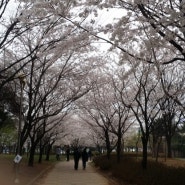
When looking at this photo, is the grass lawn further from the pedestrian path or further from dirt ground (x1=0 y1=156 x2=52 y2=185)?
the pedestrian path

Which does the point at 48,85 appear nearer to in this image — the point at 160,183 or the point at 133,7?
the point at 160,183

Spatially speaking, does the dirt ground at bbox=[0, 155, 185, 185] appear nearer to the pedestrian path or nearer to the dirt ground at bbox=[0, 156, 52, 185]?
the dirt ground at bbox=[0, 156, 52, 185]

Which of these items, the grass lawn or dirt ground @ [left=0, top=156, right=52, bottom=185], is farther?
the grass lawn

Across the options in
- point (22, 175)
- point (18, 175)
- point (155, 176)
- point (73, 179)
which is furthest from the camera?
point (73, 179)

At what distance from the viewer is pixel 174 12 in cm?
818

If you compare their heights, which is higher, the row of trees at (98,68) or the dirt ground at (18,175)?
the row of trees at (98,68)

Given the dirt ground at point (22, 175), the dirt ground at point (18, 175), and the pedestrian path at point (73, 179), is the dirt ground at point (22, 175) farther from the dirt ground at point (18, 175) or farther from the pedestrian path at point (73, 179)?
the pedestrian path at point (73, 179)

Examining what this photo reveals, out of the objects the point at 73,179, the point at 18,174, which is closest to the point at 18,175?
the point at 18,174

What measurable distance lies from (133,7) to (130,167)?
11749 millimetres

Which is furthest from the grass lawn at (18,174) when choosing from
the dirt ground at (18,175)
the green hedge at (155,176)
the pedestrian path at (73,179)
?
the green hedge at (155,176)

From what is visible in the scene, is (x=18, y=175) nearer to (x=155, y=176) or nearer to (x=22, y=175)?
(x=22, y=175)

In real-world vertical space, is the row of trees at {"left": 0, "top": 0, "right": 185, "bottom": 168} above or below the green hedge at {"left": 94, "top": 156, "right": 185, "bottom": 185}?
above

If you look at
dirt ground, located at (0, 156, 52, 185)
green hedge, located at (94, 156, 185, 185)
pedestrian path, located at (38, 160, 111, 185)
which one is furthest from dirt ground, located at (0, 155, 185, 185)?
green hedge, located at (94, 156, 185, 185)

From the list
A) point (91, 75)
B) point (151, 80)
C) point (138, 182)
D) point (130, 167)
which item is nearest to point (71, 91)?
point (91, 75)
